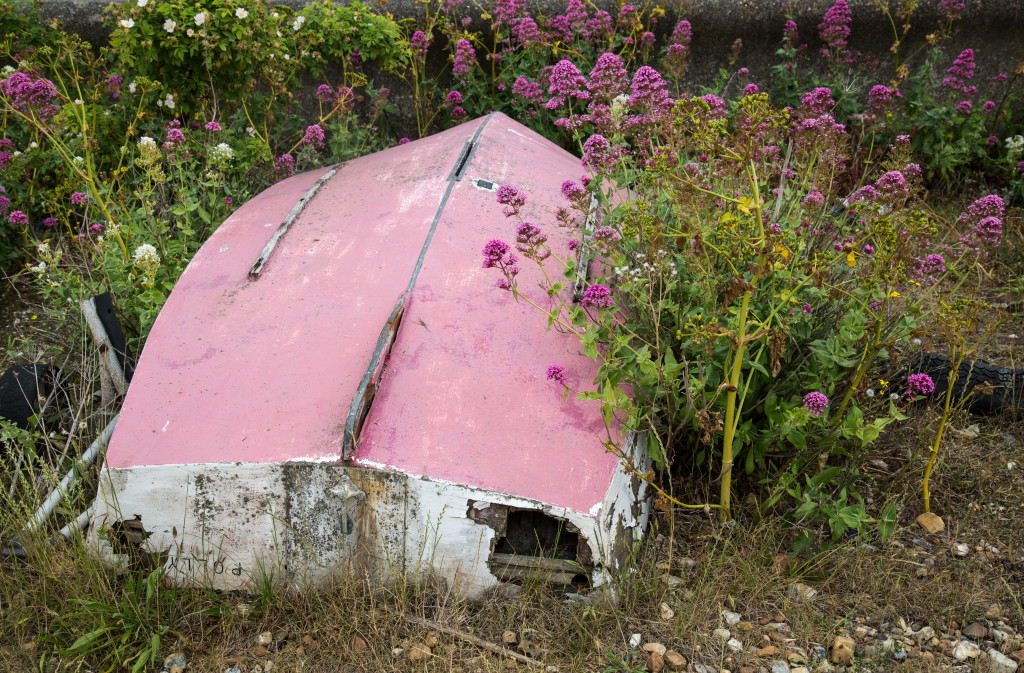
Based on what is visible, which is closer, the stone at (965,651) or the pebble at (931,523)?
the stone at (965,651)

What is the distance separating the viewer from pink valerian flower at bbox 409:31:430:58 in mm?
3979

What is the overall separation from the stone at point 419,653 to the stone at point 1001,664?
1.47m

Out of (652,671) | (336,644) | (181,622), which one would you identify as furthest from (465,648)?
(181,622)

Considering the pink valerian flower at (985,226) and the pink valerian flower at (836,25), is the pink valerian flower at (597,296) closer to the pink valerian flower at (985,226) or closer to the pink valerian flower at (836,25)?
the pink valerian flower at (985,226)

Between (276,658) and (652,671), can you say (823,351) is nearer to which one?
(652,671)

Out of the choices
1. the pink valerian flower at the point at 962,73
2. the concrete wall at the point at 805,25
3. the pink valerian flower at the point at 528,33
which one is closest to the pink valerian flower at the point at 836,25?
the concrete wall at the point at 805,25

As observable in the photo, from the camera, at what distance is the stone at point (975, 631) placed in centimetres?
214

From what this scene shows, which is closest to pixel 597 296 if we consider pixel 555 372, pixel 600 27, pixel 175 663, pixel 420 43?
pixel 555 372

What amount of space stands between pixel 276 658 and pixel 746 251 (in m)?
1.67

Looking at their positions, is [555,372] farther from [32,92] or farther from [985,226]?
[32,92]

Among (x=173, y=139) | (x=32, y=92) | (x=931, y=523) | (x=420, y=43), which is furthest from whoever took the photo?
(x=420, y=43)

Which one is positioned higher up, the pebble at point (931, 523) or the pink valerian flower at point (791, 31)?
the pink valerian flower at point (791, 31)

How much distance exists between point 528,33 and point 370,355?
2395mm

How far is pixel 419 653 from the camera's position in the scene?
80.7 inches
